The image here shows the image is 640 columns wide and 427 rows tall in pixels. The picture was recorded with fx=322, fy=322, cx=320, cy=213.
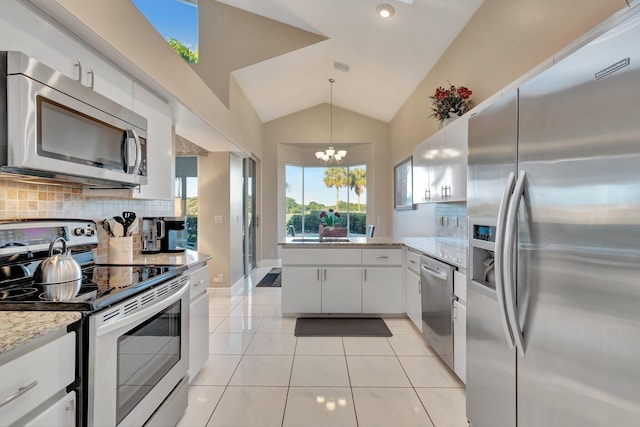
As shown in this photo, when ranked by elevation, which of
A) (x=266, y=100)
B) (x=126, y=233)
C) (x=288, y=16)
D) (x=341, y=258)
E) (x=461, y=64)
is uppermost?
(x=288, y=16)

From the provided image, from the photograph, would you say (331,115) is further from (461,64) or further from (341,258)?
(341,258)

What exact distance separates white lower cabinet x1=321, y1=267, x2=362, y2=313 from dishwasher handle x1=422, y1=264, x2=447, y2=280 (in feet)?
3.05

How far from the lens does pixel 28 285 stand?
1440 mm

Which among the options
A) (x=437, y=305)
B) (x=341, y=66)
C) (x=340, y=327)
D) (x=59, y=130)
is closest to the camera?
(x=59, y=130)

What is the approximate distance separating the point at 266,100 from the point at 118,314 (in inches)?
210

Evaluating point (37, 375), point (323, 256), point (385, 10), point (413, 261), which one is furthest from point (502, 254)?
point (385, 10)

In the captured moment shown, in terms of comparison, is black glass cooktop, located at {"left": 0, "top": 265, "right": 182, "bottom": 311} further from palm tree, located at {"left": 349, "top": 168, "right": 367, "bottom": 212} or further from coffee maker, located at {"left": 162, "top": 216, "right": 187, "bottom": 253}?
palm tree, located at {"left": 349, "top": 168, "right": 367, "bottom": 212}

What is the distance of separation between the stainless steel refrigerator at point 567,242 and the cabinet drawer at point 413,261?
1.66 metres

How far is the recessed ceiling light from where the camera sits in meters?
3.30

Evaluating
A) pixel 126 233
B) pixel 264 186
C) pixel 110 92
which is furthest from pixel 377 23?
pixel 264 186

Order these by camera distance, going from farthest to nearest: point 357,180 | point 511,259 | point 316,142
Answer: point 357,180 < point 316,142 < point 511,259

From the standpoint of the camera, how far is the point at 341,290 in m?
3.68

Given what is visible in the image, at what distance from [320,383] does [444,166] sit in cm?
222

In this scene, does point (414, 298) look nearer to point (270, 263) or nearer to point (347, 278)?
point (347, 278)
